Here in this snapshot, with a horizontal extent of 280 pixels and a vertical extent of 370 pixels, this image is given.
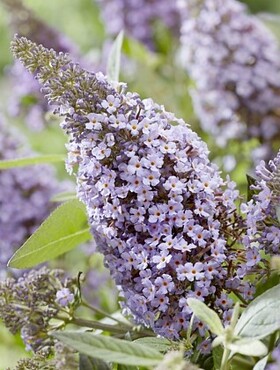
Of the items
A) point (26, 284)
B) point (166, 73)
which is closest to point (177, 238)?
point (26, 284)

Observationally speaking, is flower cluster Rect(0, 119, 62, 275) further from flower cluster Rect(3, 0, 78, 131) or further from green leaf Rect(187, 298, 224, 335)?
green leaf Rect(187, 298, 224, 335)

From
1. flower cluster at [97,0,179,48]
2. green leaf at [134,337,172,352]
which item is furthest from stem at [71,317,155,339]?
flower cluster at [97,0,179,48]

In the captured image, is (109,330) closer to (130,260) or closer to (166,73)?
(130,260)

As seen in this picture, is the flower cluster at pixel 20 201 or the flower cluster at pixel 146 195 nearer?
the flower cluster at pixel 146 195

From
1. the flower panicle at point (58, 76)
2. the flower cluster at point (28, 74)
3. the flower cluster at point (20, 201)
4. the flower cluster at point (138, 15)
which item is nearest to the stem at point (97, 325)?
the flower panicle at point (58, 76)

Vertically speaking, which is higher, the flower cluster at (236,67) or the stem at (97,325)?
the flower cluster at (236,67)

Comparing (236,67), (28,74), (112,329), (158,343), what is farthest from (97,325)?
(28,74)

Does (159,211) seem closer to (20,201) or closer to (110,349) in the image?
(110,349)

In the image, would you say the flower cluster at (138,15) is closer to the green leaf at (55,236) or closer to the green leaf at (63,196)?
the green leaf at (63,196)
